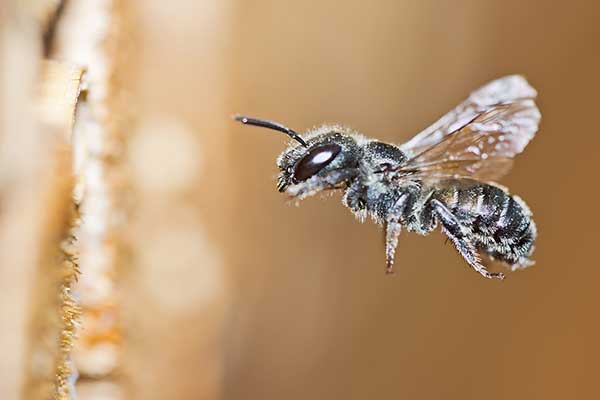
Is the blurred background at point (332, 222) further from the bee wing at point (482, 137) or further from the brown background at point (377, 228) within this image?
the bee wing at point (482, 137)

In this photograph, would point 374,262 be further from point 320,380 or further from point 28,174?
point 28,174

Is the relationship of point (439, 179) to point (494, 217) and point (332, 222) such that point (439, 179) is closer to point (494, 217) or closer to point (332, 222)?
point (494, 217)

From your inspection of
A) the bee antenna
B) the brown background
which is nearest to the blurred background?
the brown background

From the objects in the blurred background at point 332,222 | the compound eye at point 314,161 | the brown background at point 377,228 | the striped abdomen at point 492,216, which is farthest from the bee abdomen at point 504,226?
the brown background at point 377,228

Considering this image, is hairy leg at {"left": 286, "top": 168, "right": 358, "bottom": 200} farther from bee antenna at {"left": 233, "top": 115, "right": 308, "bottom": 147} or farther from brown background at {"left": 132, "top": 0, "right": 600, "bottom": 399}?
brown background at {"left": 132, "top": 0, "right": 600, "bottom": 399}

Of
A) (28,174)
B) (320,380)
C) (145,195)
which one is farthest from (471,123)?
(320,380)

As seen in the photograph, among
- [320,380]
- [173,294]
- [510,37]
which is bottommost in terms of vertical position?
[320,380]
